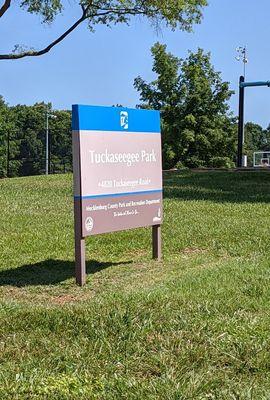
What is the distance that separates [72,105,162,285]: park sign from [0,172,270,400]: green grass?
53 centimetres

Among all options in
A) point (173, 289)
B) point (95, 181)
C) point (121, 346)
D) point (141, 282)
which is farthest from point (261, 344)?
point (95, 181)

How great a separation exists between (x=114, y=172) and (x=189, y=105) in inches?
1533

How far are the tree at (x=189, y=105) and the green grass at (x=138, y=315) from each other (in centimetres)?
3465

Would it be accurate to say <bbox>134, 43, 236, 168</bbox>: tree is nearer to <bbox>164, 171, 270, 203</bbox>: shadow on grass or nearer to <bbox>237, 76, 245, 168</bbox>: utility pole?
<bbox>237, 76, 245, 168</bbox>: utility pole

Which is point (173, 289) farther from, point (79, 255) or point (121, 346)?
point (121, 346)

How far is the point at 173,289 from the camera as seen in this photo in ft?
17.1

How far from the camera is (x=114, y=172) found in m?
6.10

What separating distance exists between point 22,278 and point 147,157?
1907 millimetres

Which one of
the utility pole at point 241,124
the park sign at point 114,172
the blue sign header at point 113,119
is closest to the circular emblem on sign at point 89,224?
the park sign at point 114,172

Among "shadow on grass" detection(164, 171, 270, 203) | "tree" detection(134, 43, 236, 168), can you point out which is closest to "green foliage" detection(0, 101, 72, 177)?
"tree" detection(134, 43, 236, 168)

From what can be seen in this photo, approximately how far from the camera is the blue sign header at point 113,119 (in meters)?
5.62

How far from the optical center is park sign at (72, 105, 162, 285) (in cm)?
566

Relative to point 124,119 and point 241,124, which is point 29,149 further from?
point 124,119

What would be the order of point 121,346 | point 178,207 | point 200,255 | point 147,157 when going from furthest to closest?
point 178,207 < point 200,255 < point 147,157 < point 121,346
